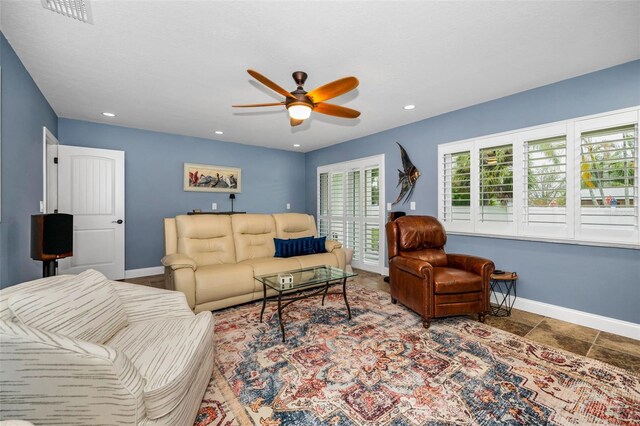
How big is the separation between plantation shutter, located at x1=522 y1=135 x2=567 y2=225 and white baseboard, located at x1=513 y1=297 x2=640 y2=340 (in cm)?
93

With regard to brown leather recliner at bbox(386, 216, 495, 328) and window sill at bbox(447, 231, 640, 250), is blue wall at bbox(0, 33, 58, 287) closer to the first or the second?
brown leather recliner at bbox(386, 216, 495, 328)

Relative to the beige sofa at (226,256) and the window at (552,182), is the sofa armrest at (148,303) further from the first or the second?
the window at (552,182)

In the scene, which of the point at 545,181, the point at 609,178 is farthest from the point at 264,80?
the point at 609,178

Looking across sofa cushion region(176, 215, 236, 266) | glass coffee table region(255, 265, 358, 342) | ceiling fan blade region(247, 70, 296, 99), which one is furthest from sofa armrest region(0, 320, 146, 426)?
sofa cushion region(176, 215, 236, 266)

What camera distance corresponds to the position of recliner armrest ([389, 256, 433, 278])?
2677 mm

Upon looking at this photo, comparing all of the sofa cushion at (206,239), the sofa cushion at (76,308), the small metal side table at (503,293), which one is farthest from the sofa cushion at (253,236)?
the small metal side table at (503,293)

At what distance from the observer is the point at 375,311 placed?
10.2ft

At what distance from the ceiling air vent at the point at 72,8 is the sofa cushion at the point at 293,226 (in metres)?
2.91

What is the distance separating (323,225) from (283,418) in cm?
476

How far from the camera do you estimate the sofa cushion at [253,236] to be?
375 centimetres

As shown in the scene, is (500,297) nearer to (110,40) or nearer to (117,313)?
(117,313)

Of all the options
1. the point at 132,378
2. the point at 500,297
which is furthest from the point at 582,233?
the point at 132,378

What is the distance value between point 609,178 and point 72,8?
460 centimetres

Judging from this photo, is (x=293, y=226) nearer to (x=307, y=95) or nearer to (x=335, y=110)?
→ (x=335, y=110)
